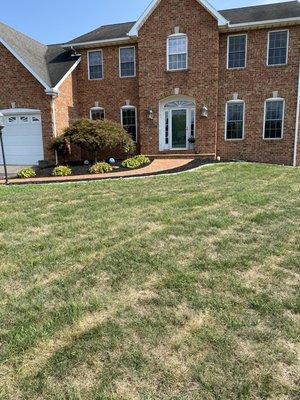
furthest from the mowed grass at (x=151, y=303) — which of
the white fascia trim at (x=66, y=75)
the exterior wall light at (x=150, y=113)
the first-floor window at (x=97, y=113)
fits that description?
the first-floor window at (x=97, y=113)

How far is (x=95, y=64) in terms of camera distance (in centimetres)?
1742

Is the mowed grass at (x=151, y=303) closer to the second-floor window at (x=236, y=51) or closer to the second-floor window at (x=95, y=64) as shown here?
the second-floor window at (x=236, y=51)

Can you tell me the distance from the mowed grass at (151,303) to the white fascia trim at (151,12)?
38.3 feet

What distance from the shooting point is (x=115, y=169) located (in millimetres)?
12602

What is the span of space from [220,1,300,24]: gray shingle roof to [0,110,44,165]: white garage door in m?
10.9

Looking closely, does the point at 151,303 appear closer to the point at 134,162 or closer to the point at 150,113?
the point at 134,162

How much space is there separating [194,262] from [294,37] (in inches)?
578

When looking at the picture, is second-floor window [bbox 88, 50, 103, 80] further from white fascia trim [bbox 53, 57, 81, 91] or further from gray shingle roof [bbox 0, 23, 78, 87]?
gray shingle roof [bbox 0, 23, 78, 87]

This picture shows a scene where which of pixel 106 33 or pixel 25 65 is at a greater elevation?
pixel 106 33

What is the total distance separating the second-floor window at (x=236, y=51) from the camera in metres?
15.5

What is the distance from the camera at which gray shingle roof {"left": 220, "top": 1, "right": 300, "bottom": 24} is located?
1471cm

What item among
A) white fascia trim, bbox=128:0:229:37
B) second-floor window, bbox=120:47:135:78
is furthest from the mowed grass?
second-floor window, bbox=120:47:135:78

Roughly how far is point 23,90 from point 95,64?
416 centimetres

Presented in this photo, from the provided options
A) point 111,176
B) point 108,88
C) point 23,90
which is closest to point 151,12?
point 108,88
